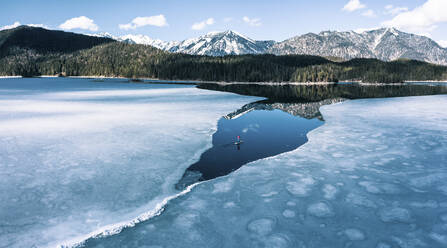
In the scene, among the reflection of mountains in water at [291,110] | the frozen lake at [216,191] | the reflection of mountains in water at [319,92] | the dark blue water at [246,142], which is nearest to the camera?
the frozen lake at [216,191]

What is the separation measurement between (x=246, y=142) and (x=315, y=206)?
10396 millimetres

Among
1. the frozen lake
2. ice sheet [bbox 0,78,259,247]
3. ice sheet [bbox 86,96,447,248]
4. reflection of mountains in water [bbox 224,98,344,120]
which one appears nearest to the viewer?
ice sheet [bbox 86,96,447,248]

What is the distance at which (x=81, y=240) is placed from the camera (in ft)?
22.6

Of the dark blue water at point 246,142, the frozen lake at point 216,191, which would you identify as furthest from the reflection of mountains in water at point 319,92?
the frozen lake at point 216,191

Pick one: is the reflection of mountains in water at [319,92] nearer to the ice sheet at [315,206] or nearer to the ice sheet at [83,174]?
the ice sheet at [83,174]

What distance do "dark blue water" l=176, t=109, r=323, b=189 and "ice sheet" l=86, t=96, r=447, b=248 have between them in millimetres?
1188

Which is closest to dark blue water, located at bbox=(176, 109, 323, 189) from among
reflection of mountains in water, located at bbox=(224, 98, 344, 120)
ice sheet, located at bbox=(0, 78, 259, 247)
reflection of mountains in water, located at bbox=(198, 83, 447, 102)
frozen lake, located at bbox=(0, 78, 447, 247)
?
frozen lake, located at bbox=(0, 78, 447, 247)

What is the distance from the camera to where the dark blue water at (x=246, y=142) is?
12.7m

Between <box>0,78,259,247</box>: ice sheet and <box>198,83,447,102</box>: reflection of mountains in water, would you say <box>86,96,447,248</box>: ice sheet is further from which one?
<box>198,83,447,102</box>: reflection of mountains in water

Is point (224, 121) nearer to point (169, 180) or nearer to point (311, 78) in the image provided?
point (169, 180)

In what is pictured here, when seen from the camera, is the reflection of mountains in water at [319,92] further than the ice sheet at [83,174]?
Yes

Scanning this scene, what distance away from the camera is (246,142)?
18891mm

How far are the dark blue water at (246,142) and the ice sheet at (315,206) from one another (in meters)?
1.19

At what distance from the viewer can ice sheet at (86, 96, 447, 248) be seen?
22.6 ft
